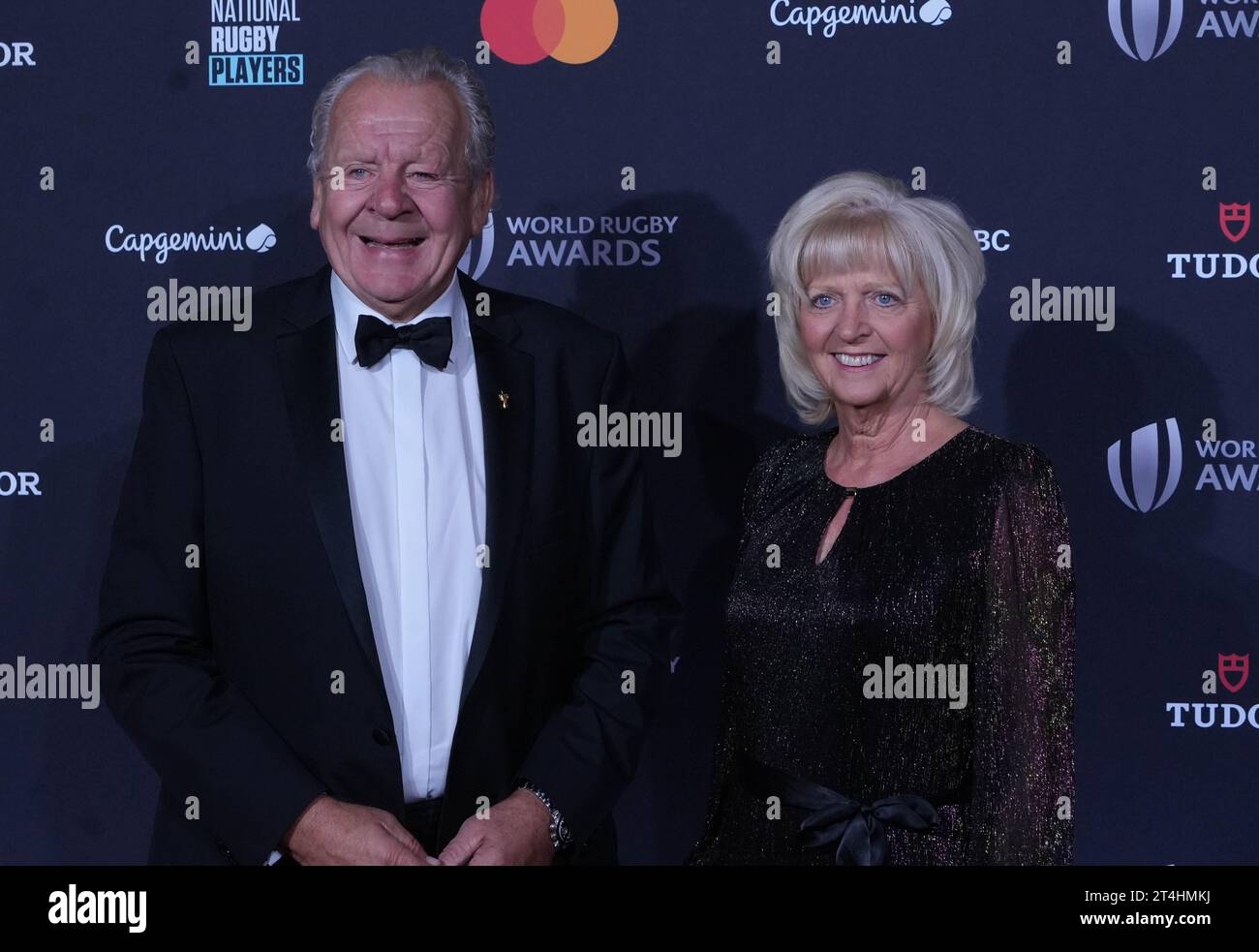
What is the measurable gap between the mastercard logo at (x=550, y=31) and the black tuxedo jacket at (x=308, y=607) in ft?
2.91

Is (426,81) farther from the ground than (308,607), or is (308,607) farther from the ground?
(426,81)

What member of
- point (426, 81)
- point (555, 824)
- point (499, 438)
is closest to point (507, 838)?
point (555, 824)

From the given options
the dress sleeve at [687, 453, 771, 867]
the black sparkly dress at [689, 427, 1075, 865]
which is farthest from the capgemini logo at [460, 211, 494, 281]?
the black sparkly dress at [689, 427, 1075, 865]

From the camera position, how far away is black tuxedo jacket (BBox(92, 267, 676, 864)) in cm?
234

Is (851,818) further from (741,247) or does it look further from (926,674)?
(741,247)

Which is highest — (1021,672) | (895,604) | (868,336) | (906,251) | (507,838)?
(906,251)

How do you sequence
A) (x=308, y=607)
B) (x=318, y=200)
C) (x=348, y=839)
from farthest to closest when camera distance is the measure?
(x=318, y=200) < (x=308, y=607) < (x=348, y=839)

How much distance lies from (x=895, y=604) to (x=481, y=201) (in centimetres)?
103

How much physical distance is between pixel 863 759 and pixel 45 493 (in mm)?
1974

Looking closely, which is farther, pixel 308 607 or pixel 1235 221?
pixel 1235 221

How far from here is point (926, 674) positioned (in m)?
2.28

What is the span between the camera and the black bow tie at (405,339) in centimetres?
244

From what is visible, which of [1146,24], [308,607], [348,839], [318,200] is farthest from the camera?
[1146,24]
